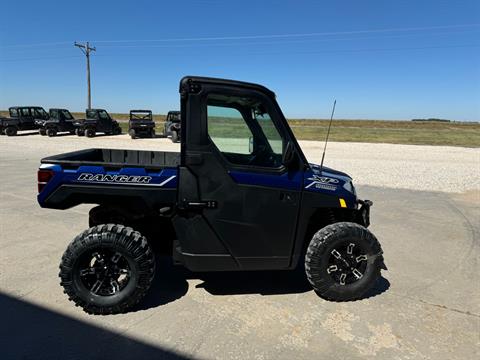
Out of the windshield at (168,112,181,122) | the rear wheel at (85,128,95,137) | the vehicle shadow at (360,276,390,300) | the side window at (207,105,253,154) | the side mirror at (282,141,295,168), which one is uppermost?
the side window at (207,105,253,154)

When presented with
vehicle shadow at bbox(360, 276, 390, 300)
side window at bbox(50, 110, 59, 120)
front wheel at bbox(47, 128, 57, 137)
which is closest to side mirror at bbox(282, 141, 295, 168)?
vehicle shadow at bbox(360, 276, 390, 300)

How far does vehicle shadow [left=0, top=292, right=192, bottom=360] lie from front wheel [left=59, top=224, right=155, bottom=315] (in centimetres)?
23

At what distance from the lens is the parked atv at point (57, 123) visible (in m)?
27.2

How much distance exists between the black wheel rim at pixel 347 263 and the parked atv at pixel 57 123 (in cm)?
2759

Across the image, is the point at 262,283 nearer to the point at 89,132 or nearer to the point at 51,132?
the point at 89,132

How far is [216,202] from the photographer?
11.5ft

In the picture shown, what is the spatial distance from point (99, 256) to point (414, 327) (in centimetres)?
285

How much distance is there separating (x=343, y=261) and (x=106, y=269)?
225cm

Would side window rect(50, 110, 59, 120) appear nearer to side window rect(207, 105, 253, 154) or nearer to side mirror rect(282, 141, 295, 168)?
side window rect(207, 105, 253, 154)

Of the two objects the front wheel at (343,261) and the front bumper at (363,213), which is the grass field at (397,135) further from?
the front wheel at (343,261)

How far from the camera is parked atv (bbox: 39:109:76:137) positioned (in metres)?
27.2

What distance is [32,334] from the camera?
3098mm

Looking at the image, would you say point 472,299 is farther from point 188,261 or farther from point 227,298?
point 188,261

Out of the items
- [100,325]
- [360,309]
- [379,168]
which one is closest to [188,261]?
[100,325]
